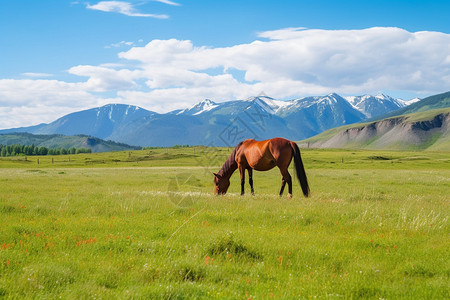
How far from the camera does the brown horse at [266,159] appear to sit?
18.5m

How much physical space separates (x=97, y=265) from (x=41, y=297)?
5.27 feet

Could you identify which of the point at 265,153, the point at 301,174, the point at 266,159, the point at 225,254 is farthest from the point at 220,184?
the point at 225,254

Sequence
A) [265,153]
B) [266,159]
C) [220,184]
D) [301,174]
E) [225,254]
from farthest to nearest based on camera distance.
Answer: [220,184] < [266,159] < [265,153] < [301,174] < [225,254]

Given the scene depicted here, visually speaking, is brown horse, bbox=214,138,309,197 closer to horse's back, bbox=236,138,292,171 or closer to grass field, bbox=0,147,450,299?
horse's back, bbox=236,138,292,171

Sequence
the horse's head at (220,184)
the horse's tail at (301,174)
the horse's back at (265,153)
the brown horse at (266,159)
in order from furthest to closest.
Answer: the horse's head at (220,184)
the horse's back at (265,153)
the brown horse at (266,159)
the horse's tail at (301,174)

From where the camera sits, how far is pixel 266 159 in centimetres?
1970

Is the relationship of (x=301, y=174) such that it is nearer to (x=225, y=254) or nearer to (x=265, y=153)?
(x=265, y=153)

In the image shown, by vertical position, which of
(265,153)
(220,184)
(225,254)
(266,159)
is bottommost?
(225,254)

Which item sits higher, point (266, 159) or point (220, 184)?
point (266, 159)

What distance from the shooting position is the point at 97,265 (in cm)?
738

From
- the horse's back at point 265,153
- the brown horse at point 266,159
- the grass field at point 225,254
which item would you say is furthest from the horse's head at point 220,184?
the grass field at point 225,254

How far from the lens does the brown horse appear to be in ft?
60.8

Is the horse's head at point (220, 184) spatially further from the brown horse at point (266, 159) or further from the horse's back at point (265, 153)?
the horse's back at point (265, 153)

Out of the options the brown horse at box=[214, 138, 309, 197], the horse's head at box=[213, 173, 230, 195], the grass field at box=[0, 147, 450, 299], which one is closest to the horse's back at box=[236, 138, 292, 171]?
the brown horse at box=[214, 138, 309, 197]
